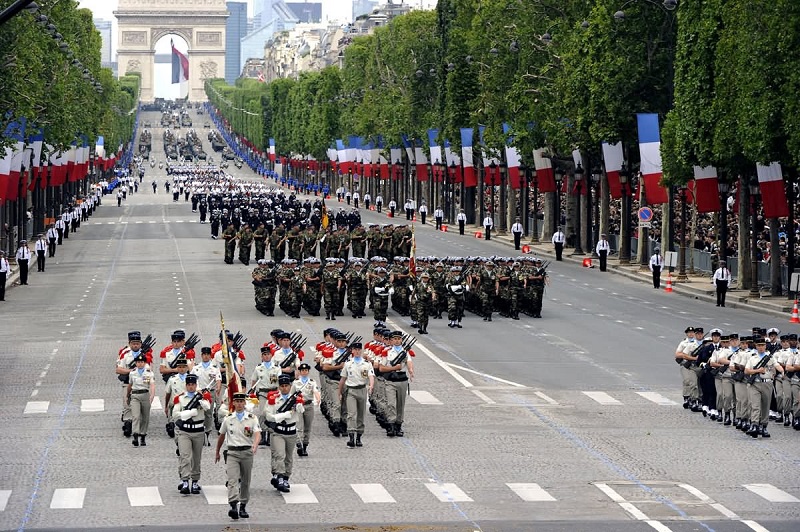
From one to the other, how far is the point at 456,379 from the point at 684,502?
41.2 feet

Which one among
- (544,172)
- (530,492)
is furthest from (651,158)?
(530,492)

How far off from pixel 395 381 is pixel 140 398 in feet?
13.1

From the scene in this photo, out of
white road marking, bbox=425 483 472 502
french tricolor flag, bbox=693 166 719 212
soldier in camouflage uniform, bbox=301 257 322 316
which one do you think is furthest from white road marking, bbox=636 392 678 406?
french tricolor flag, bbox=693 166 719 212

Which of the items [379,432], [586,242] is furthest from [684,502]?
[586,242]

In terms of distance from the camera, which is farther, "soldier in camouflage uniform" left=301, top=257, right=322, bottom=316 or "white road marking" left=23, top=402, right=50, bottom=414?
"soldier in camouflage uniform" left=301, top=257, right=322, bottom=316

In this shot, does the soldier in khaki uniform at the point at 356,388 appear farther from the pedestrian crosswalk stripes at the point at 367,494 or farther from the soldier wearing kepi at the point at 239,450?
the soldier wearing kepi at the point at 239,450

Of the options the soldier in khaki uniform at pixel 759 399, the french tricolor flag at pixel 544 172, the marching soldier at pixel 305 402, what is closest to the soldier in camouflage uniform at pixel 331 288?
the soldier in khaki uniform at pixel 759 399

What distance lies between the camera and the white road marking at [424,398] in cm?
3161

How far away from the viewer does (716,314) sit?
49.2 meters

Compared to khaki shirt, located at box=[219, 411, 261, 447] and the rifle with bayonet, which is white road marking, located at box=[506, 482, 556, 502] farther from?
the rifle with bayonet

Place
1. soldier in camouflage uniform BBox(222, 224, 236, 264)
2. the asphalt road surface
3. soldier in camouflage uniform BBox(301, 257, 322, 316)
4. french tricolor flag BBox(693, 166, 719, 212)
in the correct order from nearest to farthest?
the asphalt road surface
soldier in camouflage uniform BBox(301, 257, 322, 316)
french tricolor flag BBox(693, 166, 719, 212)
soldier in camouflage uniform BBox(222, 224, 236, 264)

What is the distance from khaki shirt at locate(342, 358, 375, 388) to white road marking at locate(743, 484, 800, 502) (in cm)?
632

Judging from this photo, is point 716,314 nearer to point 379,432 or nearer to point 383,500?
point 379,432

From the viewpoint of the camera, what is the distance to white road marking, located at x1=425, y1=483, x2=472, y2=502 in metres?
22.5
